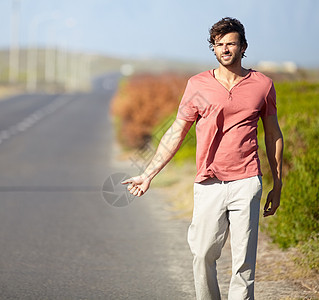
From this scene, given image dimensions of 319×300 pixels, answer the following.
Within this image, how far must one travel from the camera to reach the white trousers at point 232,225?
15.4ft

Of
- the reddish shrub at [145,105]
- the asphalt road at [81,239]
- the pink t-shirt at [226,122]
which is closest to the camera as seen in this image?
the pink t-shirt at [226,122]

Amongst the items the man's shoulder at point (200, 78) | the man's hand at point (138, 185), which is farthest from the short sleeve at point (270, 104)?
the man's hand at point (138, 185)

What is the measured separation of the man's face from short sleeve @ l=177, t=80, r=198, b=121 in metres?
0.24

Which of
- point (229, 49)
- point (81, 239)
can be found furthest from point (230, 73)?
point (81, 239)

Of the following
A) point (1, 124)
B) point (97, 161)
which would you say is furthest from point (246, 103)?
point (1, 124)

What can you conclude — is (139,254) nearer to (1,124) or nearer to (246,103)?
(246,103)

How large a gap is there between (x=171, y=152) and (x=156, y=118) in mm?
15188

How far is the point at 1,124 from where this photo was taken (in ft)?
106

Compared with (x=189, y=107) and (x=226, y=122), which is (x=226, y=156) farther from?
(x=189, y=107)

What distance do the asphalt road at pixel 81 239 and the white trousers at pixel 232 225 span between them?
67.8 inches

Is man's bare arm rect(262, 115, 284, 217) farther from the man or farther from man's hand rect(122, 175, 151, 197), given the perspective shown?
man's hand rect(122, 175, 151, 197)

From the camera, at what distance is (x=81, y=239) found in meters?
9.08

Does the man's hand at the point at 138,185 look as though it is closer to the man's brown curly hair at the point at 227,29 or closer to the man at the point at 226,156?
the man at the point at 226,156

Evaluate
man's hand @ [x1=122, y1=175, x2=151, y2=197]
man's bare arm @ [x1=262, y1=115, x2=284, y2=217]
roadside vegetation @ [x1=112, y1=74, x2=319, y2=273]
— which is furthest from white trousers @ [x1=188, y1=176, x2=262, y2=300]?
roadside vegetation @ [x1=112, y1=74, x2=319, y2=273]
